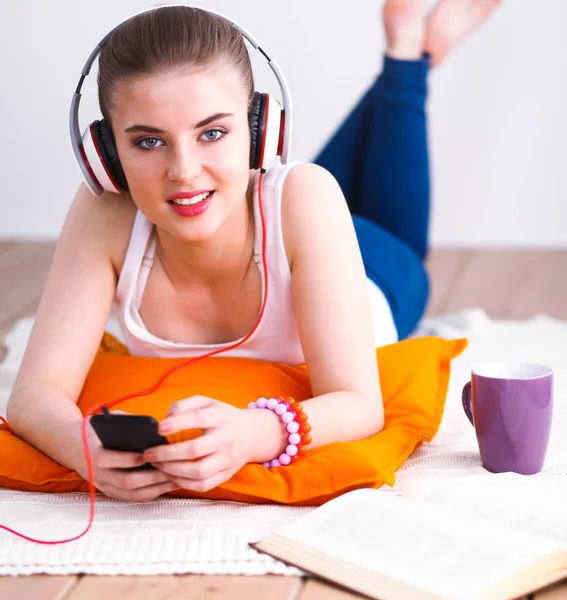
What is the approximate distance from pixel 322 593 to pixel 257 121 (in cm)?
67

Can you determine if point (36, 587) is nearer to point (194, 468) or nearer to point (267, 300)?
point (194, 468)

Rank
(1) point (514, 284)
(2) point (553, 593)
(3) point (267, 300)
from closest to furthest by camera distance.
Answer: (2) point (553, 593) → (3) point (267, 300) → (1) point (514, 284)

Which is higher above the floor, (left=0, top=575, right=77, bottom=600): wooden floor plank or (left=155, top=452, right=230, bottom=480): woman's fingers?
(left=155, top=452, right=230, bottom=480): woman's fingers

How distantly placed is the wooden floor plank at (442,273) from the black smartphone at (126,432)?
59.8 inches

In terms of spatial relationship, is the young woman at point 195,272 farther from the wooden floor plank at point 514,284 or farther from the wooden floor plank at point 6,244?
the wooden floor plank at point 6,244

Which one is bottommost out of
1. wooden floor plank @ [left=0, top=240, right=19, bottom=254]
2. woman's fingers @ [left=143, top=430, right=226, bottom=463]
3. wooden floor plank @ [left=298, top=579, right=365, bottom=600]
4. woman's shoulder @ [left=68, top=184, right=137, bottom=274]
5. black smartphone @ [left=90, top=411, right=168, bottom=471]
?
wooden floor plank @ [left=0, top=240, right=19, bottom=254]

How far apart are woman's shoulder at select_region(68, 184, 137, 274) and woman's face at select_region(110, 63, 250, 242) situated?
16 cm

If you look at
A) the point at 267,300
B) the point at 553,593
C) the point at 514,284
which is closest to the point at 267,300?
the point at 267,300

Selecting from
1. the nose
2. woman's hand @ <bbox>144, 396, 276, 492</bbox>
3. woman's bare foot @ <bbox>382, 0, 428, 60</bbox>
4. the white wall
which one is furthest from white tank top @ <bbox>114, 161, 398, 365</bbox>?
the white wall

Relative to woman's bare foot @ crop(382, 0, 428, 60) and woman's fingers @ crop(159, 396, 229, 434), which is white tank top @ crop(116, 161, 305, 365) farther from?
woman's bare foot @ crop(382, 0, 428, 60)

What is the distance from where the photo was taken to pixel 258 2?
3.33 metres

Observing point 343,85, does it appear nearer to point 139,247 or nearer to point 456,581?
point 139,247

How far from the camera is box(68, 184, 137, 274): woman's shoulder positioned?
156 cm

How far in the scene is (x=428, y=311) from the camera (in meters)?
2.61
